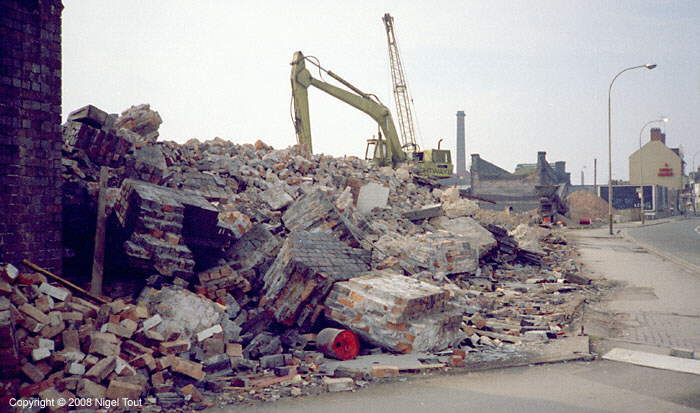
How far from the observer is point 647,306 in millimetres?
9398

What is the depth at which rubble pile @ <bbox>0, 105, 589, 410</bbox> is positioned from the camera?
16.4ft

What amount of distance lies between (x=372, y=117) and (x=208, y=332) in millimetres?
18694

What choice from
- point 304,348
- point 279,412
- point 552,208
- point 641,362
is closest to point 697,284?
point 641,362

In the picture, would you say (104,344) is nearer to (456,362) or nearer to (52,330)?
(52,330)


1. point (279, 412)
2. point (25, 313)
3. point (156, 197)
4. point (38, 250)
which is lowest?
point (279, 412)

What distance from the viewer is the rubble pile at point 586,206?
47537mm

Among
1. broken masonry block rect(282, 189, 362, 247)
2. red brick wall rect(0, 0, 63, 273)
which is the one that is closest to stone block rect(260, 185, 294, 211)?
broken masonry block rect(282, 189, 362, 247)

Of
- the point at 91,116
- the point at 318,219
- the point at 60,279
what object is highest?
the point at 91,116

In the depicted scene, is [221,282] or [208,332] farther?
[221,282]

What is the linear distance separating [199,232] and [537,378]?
467 centimetres

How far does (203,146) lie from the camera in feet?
47.3

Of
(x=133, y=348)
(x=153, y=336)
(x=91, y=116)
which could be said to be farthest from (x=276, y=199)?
(x=133, y=348)

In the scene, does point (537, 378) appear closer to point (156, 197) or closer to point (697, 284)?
point (156, 197)

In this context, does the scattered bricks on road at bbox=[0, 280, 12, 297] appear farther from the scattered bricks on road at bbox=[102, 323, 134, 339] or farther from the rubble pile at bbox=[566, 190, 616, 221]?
the rubble pile at bbox=[566, 190, 616, 221]
